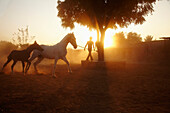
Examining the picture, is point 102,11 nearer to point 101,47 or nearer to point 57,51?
point 101,47

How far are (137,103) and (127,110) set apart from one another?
0.64 meters

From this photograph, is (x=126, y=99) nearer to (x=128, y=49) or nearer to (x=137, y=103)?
(x=137, y=103)

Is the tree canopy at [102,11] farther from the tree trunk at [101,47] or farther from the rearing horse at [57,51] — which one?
the rearing horse at [57,51]

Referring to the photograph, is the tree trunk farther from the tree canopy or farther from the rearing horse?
the rearing horse

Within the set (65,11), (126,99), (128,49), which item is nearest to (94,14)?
(65,11)

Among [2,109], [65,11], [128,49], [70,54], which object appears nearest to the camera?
[2,109]

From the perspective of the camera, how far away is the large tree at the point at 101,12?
13570mm

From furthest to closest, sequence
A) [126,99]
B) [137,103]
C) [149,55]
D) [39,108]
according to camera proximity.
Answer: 1. [149,55]
2. [126,99]
3. [137,103]
4. [39,108]

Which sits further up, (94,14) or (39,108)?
(94,14)

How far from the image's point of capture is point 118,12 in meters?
14.1

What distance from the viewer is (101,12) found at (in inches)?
571

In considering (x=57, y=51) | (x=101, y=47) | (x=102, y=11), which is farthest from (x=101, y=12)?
(x=57, y=51)

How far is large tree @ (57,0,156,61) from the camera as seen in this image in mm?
13570

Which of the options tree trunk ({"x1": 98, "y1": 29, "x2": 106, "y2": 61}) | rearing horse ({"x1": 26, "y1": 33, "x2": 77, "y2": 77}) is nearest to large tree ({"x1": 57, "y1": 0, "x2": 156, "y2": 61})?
tree trunk ({"x1": 98, "y1": 29, "x2": 106, "y2": 61})
